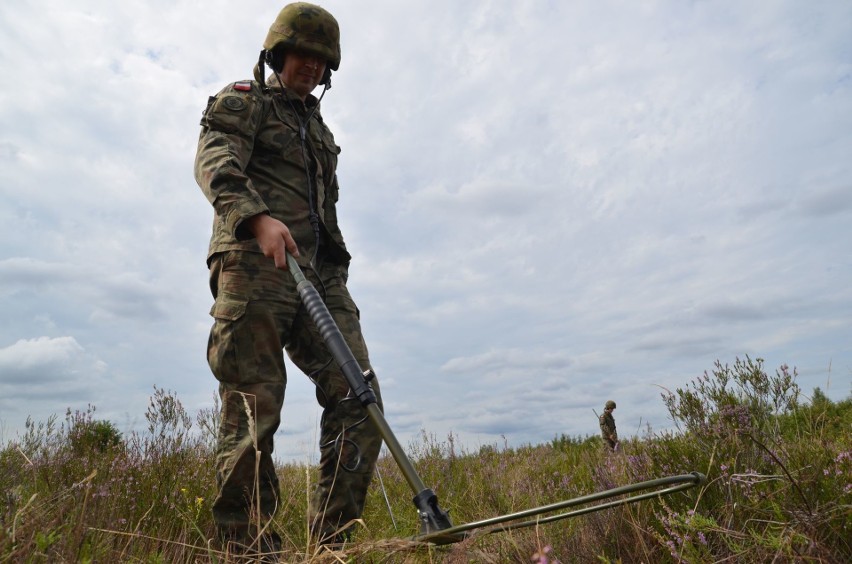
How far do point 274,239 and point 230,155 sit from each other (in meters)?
0.69

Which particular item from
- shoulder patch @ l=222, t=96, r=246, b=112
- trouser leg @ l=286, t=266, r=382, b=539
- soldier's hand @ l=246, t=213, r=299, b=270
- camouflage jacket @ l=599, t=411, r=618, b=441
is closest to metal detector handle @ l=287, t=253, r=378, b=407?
soldier's hand @ l=246, t=213, r=299, b=270

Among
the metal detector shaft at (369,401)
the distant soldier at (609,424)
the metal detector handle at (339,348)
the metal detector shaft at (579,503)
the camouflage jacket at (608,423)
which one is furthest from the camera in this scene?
the camouflage jacket at (608,423)

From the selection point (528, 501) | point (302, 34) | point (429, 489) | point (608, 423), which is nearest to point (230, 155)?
point (302, 34)

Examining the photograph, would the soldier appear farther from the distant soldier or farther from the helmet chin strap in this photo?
the distant soldier

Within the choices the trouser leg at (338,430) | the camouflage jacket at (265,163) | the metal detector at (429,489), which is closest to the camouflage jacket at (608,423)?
the trouser leg at (338,430)

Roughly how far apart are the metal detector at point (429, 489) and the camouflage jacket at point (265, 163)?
0.63 m

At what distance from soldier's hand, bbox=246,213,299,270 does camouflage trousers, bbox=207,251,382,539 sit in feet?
1.49

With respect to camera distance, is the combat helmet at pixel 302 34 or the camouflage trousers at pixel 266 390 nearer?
the camouflage trousers at pixel 266 390

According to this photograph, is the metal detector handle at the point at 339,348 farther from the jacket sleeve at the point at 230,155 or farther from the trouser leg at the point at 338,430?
the trouser leg at the point at 338,430

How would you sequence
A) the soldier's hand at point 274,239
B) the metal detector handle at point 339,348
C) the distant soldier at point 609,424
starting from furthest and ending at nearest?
the distant soldier at point 609,424, the soldier's hand at point 274,239, the metal detector handle at point 339,348

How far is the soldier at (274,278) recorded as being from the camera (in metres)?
3.19

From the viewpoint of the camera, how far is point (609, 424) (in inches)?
293

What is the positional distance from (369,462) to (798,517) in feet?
6.72

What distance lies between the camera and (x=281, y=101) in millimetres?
3852
